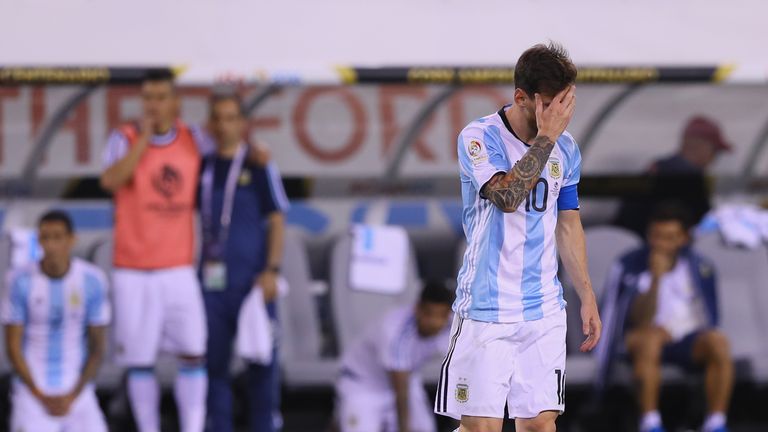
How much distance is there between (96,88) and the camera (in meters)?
7.86

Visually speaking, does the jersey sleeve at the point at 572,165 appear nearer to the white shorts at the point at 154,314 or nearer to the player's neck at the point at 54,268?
the white shorts at the point at 154,314

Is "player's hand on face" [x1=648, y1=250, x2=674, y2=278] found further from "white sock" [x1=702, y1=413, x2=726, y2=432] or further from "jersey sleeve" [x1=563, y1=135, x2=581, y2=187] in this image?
"jersey sleeve" [x1=563, y1=135, x2=581, y2=187]

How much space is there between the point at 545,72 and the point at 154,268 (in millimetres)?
3217

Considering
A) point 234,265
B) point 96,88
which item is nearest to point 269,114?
point 96,88

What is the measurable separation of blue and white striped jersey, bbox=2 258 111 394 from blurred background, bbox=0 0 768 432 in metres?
0.56

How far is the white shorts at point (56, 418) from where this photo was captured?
6527 millimetres

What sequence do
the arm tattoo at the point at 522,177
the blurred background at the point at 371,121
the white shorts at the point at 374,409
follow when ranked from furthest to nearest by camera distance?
the blurred background at the point at 371,121 → the white shorts at the point at 374,409 → the arm tattoo at the point at 522,177

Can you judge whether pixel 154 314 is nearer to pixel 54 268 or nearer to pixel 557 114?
pixel 54 268

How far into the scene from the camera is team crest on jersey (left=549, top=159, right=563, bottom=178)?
4016 millimetres

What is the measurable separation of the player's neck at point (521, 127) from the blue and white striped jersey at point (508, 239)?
0.02 m

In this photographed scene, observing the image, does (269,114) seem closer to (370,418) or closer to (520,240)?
(370,418)

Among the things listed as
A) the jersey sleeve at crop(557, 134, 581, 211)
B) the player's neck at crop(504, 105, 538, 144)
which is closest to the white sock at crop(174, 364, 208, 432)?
the jersey sleeve at crop(557, 134, 581, 211)

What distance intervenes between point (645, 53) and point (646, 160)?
0.85 metres

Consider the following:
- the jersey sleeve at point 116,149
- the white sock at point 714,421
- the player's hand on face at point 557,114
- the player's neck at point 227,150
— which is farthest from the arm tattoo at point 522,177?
the white sock at point 714,421
